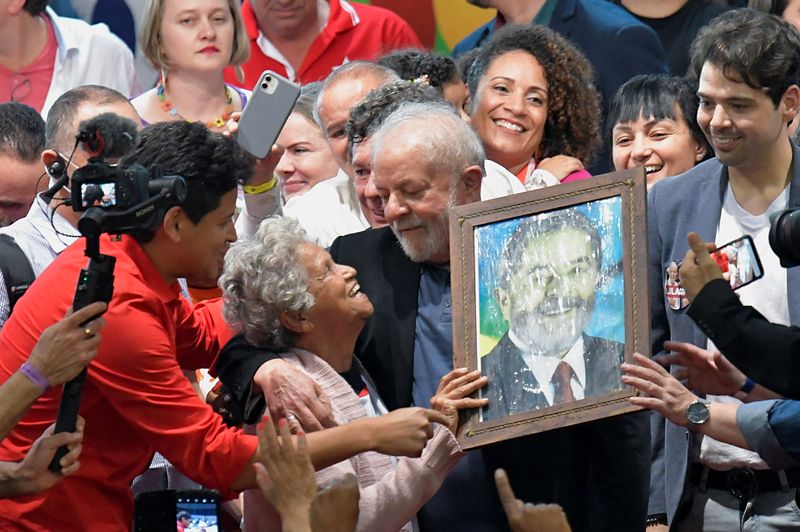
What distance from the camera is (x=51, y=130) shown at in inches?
216

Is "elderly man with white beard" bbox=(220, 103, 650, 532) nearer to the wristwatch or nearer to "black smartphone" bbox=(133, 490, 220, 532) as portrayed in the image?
the wristwatch

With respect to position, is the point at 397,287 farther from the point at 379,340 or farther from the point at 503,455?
the point at 503,455

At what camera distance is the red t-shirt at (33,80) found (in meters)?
7.18

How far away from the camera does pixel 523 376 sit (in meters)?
4.30

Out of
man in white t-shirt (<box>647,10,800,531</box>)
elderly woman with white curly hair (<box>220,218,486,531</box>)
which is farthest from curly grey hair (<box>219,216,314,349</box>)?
man in white t-shirt (<box>647,10,800,531</box>)

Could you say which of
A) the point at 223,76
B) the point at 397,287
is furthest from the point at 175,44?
the point at 397,287

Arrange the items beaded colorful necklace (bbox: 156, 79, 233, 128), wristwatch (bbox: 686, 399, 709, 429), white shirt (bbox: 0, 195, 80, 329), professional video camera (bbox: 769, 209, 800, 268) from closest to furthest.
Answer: professional video camera (bbox: 769, 209, 800, 268), wristwatch (bbox: 686, 399, 709, 429), white shirt (bbox: 0, 195, 80, 329), beaded colorful necklace (bbox: 156, 79, 233, 128)

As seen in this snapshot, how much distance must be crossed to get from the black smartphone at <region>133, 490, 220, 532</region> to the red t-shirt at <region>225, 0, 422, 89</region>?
3.23 m

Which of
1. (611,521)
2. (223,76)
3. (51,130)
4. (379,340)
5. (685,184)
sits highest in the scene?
(223,76)

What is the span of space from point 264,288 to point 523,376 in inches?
31.2

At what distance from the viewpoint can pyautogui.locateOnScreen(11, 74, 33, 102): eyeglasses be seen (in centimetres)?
719

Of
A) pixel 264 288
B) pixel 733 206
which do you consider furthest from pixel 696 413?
pixel 264 288

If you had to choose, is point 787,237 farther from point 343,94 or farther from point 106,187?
point 343,94

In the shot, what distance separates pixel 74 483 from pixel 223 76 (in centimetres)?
332
